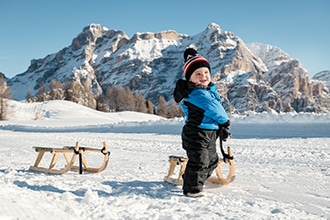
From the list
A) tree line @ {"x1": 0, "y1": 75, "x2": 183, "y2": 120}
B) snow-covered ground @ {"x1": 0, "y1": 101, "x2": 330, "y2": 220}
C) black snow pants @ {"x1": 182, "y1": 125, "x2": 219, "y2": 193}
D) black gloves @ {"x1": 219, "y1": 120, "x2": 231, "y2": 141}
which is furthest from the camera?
tree line @ {"x1": 0, "y1": 75, "x2": 183, "y2": 120}

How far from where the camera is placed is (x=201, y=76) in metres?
3.83

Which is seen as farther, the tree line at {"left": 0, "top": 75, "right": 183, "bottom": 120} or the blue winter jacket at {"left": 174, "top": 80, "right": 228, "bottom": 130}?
the tree line at {"left": 0, "top": 75, "right": 183, "bottom": 120}

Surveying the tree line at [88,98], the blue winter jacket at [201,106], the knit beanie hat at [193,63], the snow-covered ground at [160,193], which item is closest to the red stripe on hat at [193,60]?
the knit beanie hat at [193,63]

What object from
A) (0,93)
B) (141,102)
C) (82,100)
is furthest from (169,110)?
(0,93)

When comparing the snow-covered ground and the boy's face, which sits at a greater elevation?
the boy's face

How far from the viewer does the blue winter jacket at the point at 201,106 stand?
3693 mm

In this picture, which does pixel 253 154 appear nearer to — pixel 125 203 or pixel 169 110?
pixel 125 203

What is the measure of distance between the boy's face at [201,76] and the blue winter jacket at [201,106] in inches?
3.9

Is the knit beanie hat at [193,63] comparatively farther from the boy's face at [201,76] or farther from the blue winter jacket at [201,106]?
the blue winter jacket at [201,106]

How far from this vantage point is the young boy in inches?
145

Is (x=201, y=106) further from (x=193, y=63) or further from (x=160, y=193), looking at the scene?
(x=160, y=193)

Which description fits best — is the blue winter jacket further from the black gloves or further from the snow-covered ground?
the snow-covered ground

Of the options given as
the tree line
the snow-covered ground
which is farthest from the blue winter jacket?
the tree line

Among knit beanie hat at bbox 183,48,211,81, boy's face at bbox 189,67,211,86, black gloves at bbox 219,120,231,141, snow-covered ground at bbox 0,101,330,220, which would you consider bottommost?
snow-covered ground at bbox 0,101,330,220
